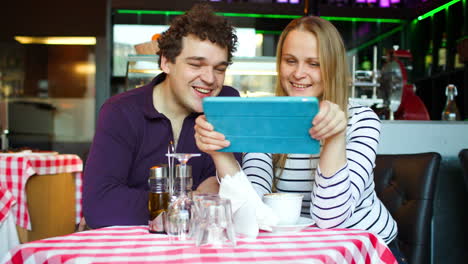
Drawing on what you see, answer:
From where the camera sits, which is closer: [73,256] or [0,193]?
[73,256]

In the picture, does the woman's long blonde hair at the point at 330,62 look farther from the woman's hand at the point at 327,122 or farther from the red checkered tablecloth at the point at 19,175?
the red checkered tablecloth at the point at 19,175

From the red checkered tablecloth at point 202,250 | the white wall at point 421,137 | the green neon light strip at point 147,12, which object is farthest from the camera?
the green neon light strip at point 147,12

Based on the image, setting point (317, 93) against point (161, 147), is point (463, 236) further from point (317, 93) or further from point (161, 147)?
point (161, 147)

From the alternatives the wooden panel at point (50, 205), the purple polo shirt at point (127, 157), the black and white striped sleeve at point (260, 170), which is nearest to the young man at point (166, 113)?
the purple polo shirt at point (127, 157)

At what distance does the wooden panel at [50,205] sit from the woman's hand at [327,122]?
9.50 feet

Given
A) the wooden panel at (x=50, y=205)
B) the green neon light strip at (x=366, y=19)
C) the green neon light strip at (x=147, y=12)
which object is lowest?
the wooden panel at (x=50, y=205)

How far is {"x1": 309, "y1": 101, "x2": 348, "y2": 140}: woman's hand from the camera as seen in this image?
1.10m

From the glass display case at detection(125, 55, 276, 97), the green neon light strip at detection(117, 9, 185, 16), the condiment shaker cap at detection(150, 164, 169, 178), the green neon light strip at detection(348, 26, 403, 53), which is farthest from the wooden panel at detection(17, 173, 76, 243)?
the green neon light strip at detection(348, 26, 403, 53)

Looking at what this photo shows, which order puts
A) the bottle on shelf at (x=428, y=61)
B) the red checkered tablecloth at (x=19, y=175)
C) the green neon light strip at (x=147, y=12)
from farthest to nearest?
the green neon light strip at (x=147, y=12) < the bottle on shelf at (x=428, y=61) < the red checkered tablecloth at (x=19, y=175)

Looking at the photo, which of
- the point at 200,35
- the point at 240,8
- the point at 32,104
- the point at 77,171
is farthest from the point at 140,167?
the point at 32,104

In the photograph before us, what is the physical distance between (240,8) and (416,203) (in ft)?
12.5

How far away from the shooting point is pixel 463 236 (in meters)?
2.39

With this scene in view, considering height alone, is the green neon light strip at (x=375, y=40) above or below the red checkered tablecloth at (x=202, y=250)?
above

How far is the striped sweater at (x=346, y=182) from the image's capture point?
129 centimetres
